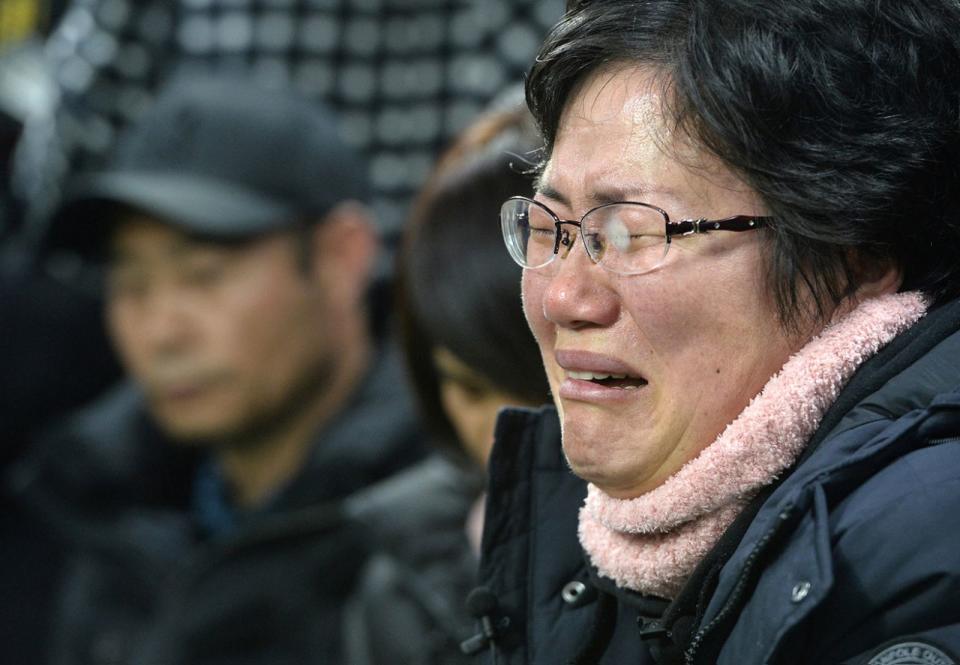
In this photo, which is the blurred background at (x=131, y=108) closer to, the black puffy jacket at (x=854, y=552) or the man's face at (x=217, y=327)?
the man's face at (x=217, y=327)

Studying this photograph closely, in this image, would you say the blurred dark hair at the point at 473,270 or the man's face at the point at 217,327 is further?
the man's face at the point at 217,327

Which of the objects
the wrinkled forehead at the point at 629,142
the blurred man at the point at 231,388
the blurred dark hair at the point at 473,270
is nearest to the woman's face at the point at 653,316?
the wrinkled forehead at the point at 629,142

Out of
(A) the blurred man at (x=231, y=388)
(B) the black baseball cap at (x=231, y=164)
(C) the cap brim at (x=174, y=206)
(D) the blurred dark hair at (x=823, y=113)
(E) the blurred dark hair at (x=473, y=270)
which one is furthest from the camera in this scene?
(B) the black baseball cap at (x=231, y=164)

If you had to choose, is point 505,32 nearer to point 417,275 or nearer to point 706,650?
point 417,275

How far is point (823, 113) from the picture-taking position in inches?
55.4

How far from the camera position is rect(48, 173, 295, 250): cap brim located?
3391 millimetres

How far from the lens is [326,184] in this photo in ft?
11.8

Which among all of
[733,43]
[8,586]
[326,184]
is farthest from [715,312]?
[8,586]

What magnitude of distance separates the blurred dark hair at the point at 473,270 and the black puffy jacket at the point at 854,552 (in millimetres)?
928

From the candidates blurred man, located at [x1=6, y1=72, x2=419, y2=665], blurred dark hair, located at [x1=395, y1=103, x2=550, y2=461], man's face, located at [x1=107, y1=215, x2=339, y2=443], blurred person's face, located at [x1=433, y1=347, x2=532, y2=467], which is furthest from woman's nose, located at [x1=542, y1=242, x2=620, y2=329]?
man's face, located at [x1=107, y1=215, x2=339, y2=443]

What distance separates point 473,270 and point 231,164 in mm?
1261

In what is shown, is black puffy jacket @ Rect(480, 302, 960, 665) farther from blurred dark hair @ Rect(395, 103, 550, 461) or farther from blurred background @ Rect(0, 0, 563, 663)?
blurred background @ Rect(0, 0, 563, 663)

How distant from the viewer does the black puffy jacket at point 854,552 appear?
125 cm

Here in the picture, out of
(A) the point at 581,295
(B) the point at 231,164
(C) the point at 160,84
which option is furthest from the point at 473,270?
(C) the point at 160,84
